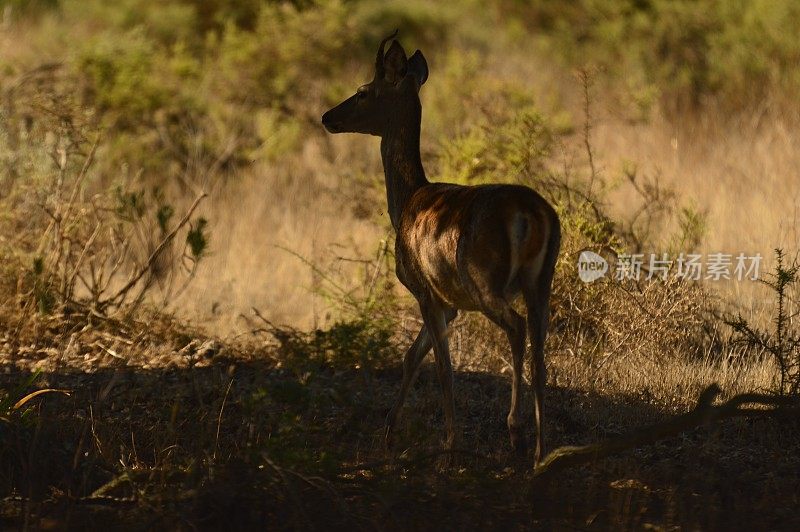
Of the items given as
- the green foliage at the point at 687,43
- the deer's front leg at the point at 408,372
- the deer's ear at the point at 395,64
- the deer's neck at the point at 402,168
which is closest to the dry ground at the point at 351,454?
the deer's front leg at the point at 408,372

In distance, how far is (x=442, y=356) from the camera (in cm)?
668

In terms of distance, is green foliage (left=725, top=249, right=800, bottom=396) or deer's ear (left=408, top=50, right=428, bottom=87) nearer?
green foliage (left=725, top=249, right=800, bottom=396)

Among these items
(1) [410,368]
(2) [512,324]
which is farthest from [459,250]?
(1) [410,368]

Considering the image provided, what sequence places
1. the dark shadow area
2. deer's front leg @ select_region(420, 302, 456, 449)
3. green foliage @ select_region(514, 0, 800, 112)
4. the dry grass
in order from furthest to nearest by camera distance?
1. green foliage @ select_region(514, 0, 800, 112)
2. deer's front leg @ select_region(420, 302, 456, 449)
3. the dry grass
4. the dark shadow area

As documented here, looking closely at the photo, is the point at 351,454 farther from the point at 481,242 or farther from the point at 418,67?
the point at 418,67

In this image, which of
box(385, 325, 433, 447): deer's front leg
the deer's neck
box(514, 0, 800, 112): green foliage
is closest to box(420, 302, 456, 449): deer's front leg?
box(385, 325, 433, 447): deer's front leg

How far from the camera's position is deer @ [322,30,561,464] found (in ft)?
20.0

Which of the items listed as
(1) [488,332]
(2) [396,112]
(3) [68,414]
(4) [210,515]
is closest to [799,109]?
(1) [488,332]

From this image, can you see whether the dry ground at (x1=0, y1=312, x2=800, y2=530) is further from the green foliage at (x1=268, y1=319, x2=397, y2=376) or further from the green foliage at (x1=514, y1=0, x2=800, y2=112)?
the green foliage at (x1=514, y1=0, x2=800, y2=112)

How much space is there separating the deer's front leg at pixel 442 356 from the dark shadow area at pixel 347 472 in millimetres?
219

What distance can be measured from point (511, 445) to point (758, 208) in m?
6.12

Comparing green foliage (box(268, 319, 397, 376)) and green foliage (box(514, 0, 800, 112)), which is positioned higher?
green foliage (box(514, 0, 800, 112))

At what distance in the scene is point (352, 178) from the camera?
12305 millimetres

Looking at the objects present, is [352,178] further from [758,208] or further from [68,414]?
[68,414]
